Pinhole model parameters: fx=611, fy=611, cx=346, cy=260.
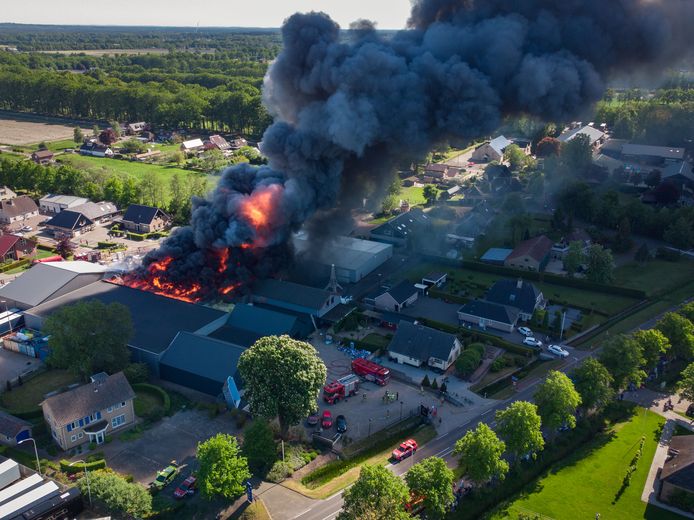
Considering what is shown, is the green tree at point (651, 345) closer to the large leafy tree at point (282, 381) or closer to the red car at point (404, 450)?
the red car at point (404, 450)

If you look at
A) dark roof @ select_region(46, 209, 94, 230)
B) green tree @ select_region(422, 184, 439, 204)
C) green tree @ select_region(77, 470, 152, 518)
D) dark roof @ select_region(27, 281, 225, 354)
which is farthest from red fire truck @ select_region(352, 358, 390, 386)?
dark roof @ select_region(46, 209, 94, 230)

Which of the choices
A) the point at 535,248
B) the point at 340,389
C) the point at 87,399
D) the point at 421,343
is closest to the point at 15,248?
the point at 87,399

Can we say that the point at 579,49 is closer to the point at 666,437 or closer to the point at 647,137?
the point at 666,437

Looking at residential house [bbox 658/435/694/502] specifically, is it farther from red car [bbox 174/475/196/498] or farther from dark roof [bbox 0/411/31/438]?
dark roof [bbox 0/411/31/438]

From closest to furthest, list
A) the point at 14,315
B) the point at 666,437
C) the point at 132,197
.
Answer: the point at 666,437
the point at 14,315
the point at 132,197

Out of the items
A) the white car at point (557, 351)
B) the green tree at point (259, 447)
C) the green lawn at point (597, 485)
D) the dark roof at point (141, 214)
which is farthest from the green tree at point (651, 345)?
the dark roof at point (141, 214)

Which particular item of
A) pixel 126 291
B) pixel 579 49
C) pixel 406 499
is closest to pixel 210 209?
pixel 126 291

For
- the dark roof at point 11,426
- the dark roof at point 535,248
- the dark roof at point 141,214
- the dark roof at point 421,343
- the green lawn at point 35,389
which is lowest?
the green lawn at point 35,389
